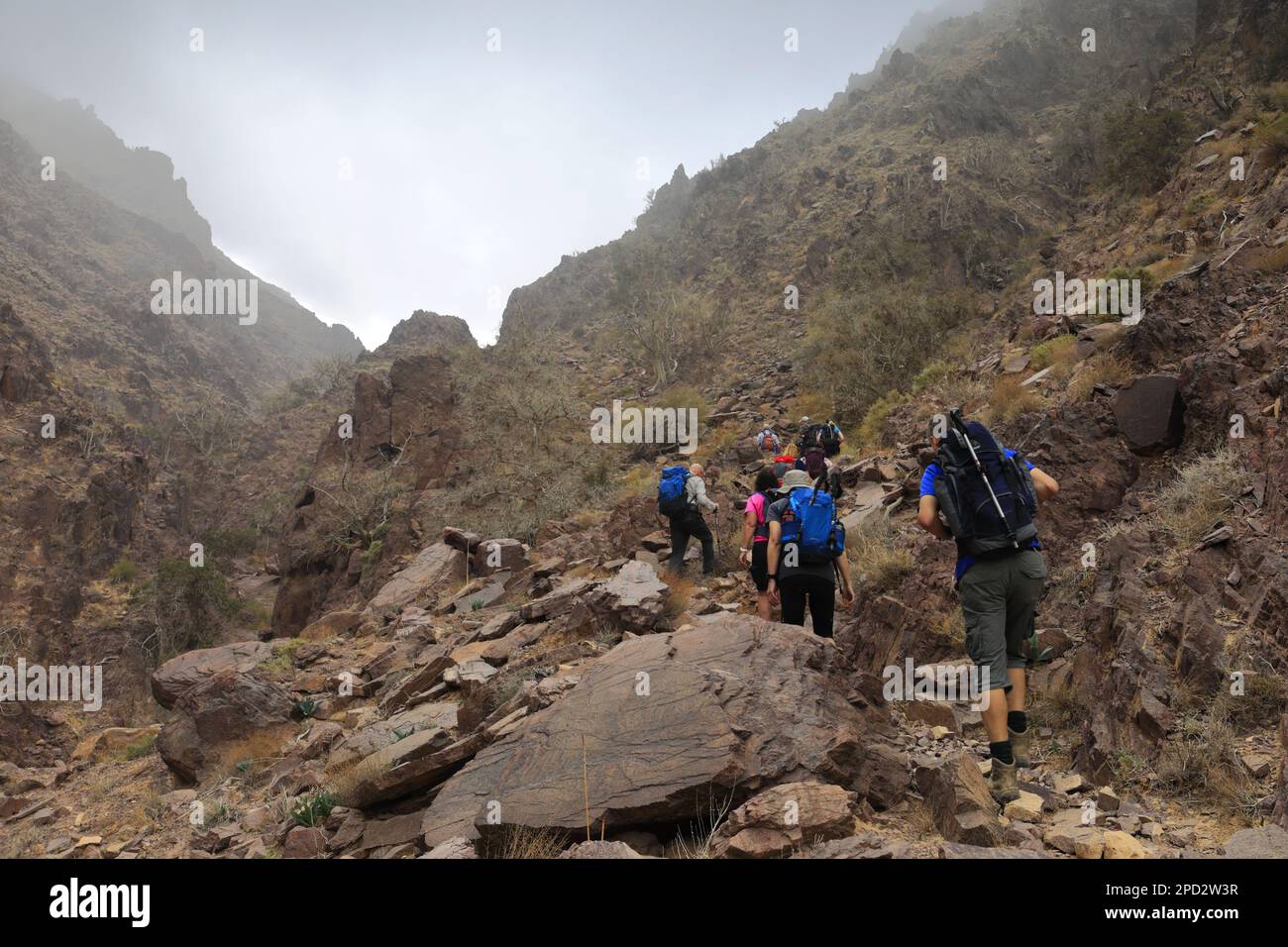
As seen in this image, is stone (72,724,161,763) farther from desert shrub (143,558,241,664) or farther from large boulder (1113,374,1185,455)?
large boulder (1113,374,1185,455)

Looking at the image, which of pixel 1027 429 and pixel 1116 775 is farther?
pixel 1027 429

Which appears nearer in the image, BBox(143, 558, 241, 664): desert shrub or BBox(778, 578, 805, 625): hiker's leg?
BBox(778, 578, 805, 625): hiker's leg

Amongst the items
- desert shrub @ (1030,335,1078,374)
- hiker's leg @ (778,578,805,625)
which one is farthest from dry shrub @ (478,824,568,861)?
desert shrub @ (1030,335,1078,374)

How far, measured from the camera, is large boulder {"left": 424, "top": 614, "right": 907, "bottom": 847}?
377 centimetres

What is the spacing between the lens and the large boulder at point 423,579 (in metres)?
13.4

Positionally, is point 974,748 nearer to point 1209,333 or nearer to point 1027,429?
point 1027,429

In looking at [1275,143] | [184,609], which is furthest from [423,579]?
[1275,143]

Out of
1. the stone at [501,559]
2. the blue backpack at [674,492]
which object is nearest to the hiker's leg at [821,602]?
the blue backpack at [674,492]

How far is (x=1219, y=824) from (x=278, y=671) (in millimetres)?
11445

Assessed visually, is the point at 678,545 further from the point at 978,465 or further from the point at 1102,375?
the point at 978,465

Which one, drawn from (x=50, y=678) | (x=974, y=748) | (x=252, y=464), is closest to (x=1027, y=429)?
(x=974, y=748)

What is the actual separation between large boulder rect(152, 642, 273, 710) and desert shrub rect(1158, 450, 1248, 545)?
408 inches

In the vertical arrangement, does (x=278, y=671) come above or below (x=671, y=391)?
below

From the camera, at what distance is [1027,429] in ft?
25.7
